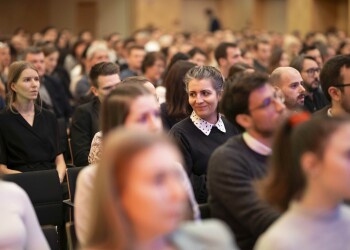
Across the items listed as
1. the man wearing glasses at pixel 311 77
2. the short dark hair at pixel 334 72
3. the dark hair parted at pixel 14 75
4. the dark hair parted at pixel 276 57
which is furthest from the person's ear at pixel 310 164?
the dark hair parted at pixel 276 57

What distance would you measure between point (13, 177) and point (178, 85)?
74.1 inches

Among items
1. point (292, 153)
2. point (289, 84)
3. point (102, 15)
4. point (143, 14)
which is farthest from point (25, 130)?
point (102, 15)

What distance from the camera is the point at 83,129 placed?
19.9ft

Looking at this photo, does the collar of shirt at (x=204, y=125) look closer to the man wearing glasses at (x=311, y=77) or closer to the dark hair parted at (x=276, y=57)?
the man wearing glasses at (x=311, y=77)

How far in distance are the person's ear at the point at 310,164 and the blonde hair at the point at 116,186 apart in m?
0.69

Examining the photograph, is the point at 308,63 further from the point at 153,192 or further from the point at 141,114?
the point at 153,192

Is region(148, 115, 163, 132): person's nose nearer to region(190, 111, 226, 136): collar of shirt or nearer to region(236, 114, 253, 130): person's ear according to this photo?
region(236, 114, 253, 130): person's ear

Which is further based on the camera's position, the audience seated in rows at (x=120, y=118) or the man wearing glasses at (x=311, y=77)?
the man wearing glasses at (x=311, y=77)

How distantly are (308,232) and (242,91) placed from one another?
1.06 metres

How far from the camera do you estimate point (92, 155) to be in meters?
4.41

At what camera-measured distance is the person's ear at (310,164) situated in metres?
2.51

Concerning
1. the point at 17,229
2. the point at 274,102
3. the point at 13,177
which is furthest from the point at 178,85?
the point at 17,229

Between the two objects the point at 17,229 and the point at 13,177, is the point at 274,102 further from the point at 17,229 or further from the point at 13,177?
the point at 13,177

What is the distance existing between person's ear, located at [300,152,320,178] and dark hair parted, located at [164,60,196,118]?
2980 millimetres
